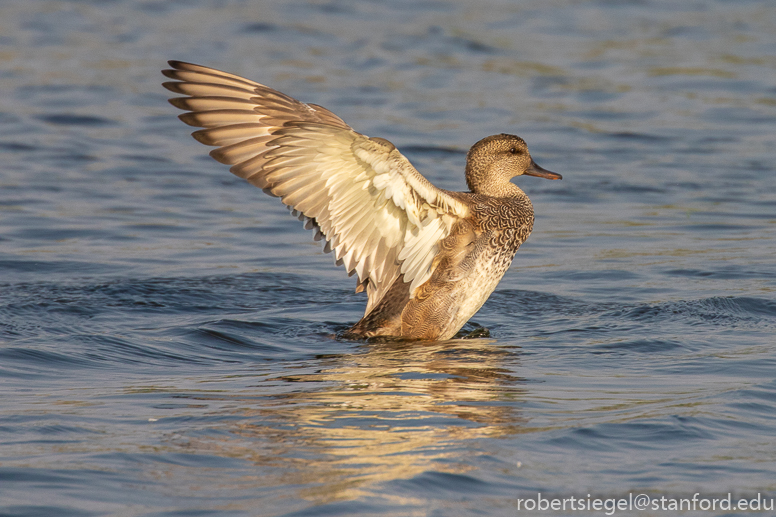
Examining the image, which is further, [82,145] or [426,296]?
[82,145]

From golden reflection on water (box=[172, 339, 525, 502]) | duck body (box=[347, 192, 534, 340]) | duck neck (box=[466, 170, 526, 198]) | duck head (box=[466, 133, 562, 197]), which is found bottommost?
golden reflection on water (box=[172, 339, 525, 502])

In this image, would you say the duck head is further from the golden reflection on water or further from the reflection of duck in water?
the golden reflection on water

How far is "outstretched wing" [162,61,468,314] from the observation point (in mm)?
5344

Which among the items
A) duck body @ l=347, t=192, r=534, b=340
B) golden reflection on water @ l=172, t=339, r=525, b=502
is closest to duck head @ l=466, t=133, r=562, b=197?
duck body @ l=347, t=192, r=534, b=340

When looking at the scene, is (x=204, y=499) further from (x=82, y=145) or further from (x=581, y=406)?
(x=82, y=145)

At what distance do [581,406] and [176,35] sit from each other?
12.8 metres

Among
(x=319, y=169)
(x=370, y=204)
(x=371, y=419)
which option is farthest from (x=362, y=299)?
(x=371, y=419)

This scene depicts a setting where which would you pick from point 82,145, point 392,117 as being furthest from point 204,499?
point 392,117

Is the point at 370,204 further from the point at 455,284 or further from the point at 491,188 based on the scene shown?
the point at 491,188

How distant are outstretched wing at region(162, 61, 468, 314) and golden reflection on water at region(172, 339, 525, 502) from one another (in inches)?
26.3

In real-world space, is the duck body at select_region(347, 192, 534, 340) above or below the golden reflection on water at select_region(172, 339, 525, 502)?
above

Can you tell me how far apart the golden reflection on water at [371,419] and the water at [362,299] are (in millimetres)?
17

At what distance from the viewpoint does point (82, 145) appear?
38.0 feet

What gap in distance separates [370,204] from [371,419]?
151 cm
